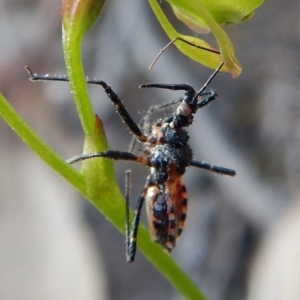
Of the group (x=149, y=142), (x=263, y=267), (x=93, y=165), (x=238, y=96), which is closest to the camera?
(x=93, y=165)

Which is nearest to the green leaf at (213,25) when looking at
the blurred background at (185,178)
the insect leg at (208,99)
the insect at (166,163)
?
the insect at (166,163)

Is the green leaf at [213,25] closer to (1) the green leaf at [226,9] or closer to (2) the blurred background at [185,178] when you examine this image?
(1) the green leaf at [226,9]

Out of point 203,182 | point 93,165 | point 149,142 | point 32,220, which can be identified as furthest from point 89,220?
point 93,165

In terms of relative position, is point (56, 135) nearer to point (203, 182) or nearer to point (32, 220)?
point (32, 220)

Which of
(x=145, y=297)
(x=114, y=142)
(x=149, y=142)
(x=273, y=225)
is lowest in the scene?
(x=145, y=297)

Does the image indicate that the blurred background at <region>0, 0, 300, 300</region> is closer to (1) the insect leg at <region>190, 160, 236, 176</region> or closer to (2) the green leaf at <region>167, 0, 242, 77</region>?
(1) the insect leg at <region>190, 160, 236, 176</region>

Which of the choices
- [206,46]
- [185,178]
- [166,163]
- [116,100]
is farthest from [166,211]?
[185,178]

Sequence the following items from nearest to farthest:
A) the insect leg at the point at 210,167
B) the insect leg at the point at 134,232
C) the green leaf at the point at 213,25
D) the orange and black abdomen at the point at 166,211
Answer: the green leaf at the point at 213,25 → the insect leg at the point at 134,232 → the orange and black abdomen at the point at 166,211 → the insect leg at the point at 210,167
